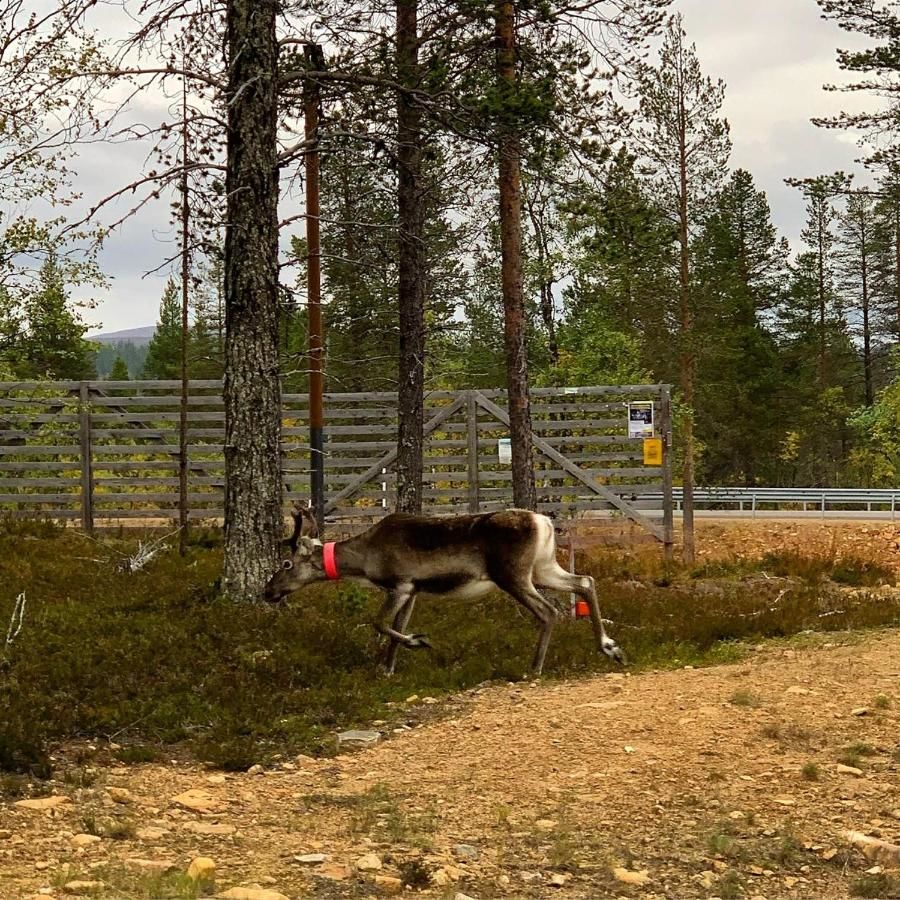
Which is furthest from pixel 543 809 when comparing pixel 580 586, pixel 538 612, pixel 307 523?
pixel 307 523

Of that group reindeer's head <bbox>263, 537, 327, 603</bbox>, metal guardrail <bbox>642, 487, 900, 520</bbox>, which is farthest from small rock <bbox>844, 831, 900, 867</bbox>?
metal guardrail <bbox>642, 487, 900, 520</bbox>

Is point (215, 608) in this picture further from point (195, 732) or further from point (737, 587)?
point (737, 587)

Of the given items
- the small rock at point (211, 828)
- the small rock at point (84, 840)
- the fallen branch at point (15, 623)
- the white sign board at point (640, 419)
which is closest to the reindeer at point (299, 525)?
the fallen branch at point (15, 623)

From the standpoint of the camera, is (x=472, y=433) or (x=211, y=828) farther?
(x=472, y=433)

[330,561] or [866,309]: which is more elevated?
[866,309]

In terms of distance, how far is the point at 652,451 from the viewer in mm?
19578

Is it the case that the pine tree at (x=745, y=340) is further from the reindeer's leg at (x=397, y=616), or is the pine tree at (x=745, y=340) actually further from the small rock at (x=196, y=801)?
the small rock at (x=196, y=801)

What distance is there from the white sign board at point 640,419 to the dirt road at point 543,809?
1024 centimetres

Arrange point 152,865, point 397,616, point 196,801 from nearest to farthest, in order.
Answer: point 152,865
point 196,801
point 397,616

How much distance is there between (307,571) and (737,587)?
7.63 metres

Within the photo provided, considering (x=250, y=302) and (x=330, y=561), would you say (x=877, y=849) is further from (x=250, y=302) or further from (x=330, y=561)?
(x=250, y=302)

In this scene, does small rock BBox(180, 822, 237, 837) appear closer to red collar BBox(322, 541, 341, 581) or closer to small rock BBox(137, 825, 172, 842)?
small rock BBox(137, 825, 172, 842)

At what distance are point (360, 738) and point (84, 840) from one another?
2.81 metres

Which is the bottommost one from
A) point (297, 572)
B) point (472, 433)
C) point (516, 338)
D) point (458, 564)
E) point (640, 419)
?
point (297, 572)
